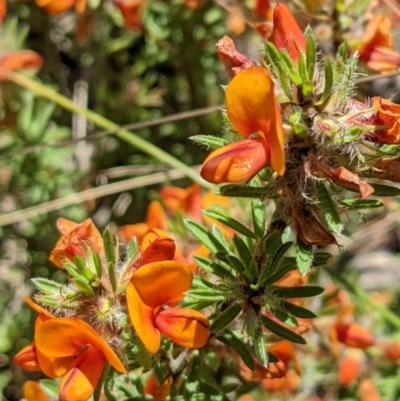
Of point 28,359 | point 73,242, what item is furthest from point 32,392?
point 73,242

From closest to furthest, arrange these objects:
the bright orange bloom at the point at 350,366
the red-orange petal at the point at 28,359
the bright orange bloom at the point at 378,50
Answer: the red-orange petal at the point at 28,359
the bright orange bloom at the point at 378,50
the bright orange bloom at the point at 350,366

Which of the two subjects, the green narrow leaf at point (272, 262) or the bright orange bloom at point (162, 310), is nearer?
the bright orange bloom at point (162, 310)

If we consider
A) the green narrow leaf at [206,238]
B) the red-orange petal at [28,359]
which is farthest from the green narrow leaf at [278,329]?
the red-orange petal at [28,359]

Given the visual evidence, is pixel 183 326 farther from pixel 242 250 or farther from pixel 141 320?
pixel 242 250

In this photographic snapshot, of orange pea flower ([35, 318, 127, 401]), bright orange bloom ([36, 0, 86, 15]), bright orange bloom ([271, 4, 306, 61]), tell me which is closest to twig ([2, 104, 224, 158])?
bright orange bloom ([36, 0, 86, 15])

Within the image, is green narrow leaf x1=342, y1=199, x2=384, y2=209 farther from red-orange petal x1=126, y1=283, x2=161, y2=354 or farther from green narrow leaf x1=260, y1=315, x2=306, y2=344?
red-orange petal x1=126, y1=283, x2=161, y2=354

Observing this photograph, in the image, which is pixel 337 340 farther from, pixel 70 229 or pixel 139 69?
pixel 139 69

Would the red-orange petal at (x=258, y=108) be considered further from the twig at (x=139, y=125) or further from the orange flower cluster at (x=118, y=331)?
the twig at (x=139, y=125)
